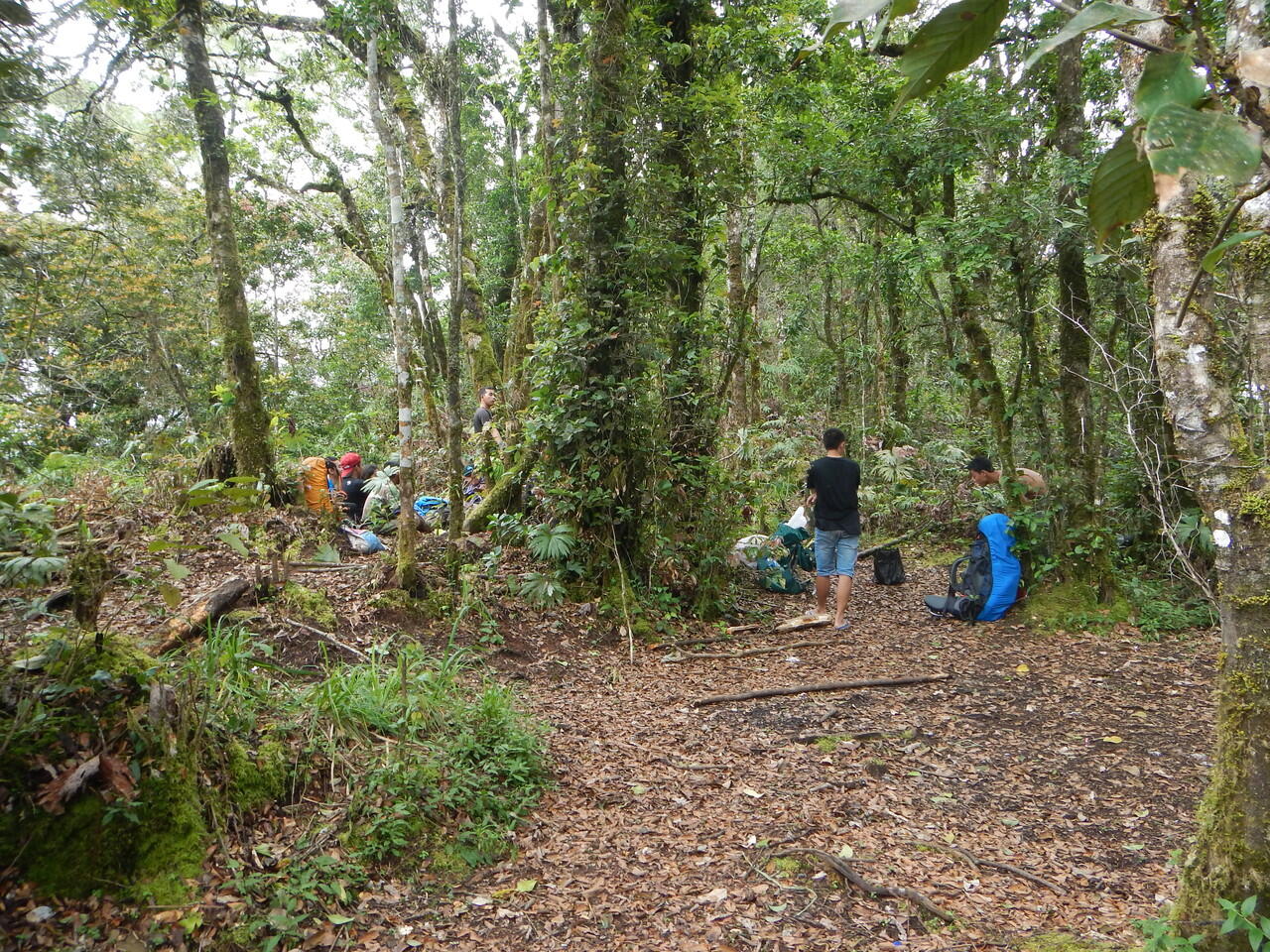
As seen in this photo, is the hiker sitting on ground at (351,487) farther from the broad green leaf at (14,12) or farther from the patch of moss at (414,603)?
the broad green leaf at (14,12)

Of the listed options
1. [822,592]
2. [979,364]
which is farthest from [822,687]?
[979,364]

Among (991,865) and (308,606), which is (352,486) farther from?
(991,865)

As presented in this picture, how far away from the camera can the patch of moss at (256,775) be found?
9.37ft

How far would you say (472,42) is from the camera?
10.3 m

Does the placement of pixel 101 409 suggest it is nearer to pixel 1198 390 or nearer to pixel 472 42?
pixel 472 42

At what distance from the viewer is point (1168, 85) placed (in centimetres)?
56

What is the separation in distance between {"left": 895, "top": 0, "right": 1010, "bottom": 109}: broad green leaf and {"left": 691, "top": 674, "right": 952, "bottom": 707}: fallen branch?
15.0 feet

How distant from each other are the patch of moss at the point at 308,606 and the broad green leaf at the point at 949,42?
15.7 feet

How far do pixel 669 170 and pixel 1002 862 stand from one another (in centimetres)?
552

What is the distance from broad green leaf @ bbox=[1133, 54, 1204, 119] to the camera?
55cm

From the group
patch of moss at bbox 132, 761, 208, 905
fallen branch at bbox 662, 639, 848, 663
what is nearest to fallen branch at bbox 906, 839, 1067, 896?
fallen branch at bbox 662, 639, 848, 663

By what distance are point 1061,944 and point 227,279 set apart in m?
8.94

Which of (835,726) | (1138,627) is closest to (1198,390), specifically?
(835,726)

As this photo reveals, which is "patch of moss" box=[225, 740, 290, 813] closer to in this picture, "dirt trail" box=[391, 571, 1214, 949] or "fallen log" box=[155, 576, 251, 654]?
"dirt trail" box=[391, 571, 1214, 949]
